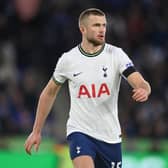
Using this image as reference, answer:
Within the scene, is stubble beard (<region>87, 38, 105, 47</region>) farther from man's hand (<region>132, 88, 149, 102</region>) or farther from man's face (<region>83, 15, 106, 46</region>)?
man's hand (<region>132, 88, 149, 102</region>)

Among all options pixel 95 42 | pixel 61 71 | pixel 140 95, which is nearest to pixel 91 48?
pixel 95 42

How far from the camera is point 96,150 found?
29.8 feet

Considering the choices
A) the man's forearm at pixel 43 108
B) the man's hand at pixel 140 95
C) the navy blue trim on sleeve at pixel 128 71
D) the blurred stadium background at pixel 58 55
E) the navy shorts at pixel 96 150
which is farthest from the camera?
the blurred stadium background at pixel 58 55

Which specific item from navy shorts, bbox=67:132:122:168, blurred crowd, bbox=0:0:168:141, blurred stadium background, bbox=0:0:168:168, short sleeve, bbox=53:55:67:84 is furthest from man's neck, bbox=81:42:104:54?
blurred crowd, bbox=0:0:168:141

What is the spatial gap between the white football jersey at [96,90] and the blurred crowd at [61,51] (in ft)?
22.3

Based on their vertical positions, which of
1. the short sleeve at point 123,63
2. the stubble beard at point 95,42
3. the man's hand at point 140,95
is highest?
the stubble beard at point 95,42

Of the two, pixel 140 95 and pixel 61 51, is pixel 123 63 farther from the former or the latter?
pixel 61 51

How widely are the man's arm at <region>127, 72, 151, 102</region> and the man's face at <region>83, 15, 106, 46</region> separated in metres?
0.55

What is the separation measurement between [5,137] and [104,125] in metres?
6.89

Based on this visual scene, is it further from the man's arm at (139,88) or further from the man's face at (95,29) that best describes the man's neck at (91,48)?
the man's arm at (139,88)

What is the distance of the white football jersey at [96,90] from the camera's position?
8.99m

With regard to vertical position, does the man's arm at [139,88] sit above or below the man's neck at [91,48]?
below

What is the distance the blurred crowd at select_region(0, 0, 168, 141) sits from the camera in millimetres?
16125

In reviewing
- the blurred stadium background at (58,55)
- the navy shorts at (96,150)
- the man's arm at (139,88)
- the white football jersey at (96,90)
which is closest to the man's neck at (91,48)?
the white football jersey at (96,90)
